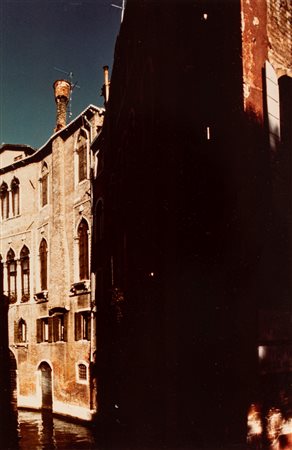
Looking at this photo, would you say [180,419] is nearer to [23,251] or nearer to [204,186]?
[204,186]

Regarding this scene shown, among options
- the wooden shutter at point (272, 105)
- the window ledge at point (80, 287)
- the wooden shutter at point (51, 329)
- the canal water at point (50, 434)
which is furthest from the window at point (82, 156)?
the wooden shutter at point (272, 105)

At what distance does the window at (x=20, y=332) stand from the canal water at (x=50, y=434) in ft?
10.6

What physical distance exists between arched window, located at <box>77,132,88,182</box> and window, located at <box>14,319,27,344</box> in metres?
7.07

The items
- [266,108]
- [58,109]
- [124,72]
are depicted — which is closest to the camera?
[266,108]

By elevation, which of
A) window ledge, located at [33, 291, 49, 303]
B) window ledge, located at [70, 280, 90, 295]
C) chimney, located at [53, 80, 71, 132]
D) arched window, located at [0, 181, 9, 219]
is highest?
chimney, located at [53, 80, 71, 132]

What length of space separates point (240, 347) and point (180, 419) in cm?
170

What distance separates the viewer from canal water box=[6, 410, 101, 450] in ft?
39.6

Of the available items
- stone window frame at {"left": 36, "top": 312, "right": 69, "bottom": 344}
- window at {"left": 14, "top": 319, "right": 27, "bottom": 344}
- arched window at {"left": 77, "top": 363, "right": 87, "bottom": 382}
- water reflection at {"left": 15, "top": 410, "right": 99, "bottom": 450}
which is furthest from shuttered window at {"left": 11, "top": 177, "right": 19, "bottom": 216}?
water reflection at {"left": 15, "top": 410, "right": 99, "bottom": 450}

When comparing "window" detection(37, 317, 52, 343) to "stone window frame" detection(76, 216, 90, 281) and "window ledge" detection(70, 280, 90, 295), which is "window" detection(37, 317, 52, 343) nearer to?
"window ledge" detection(70, 280, 90, 295)

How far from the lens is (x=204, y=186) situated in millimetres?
5770

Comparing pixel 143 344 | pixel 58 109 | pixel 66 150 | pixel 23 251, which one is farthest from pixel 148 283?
pixel 58 109

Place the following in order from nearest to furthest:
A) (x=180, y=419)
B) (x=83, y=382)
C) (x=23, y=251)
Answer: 1. (x=180, y=419)
2. (x=83, y=382)
3. (x=23, y=251)

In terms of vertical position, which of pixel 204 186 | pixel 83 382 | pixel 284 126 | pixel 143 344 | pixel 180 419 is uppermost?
pixel 284 126

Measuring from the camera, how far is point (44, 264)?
1845 centimetres
